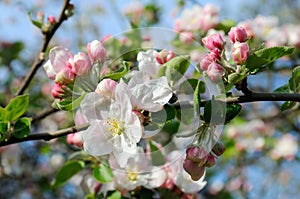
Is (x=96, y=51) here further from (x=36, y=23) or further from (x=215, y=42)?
(x=36, y=23)

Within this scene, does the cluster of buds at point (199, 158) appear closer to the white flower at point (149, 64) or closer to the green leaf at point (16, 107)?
the white flower at point (149, 64)

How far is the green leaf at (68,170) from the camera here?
159cm

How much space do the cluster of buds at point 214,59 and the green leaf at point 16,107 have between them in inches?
16.3

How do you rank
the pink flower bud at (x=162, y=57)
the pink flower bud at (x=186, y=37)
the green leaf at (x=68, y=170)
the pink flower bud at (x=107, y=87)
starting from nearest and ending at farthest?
the pink flower bud at (x=107, y=87) < the pink flower bud at (x=162, y=57) < the green leaf at (x=68, y=170) < the pink flower bud at (x=186, y=37)

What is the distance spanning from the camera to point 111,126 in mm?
1081

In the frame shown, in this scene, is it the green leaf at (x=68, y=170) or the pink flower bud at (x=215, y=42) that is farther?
the green leaf at (x=68, y=170)

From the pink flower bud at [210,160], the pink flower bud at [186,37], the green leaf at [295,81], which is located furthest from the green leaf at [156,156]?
the pink flower bud at [186,37]

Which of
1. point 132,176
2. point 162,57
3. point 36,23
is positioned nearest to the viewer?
point 162,57

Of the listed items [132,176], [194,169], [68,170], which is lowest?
[68,170]

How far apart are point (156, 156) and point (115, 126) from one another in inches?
16.2

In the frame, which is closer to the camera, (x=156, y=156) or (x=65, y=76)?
(x=65, y=76)

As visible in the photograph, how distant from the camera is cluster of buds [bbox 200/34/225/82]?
1075 millimetres

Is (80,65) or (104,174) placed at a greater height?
(80,65)

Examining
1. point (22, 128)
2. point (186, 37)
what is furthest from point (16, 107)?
point (186, 37)
